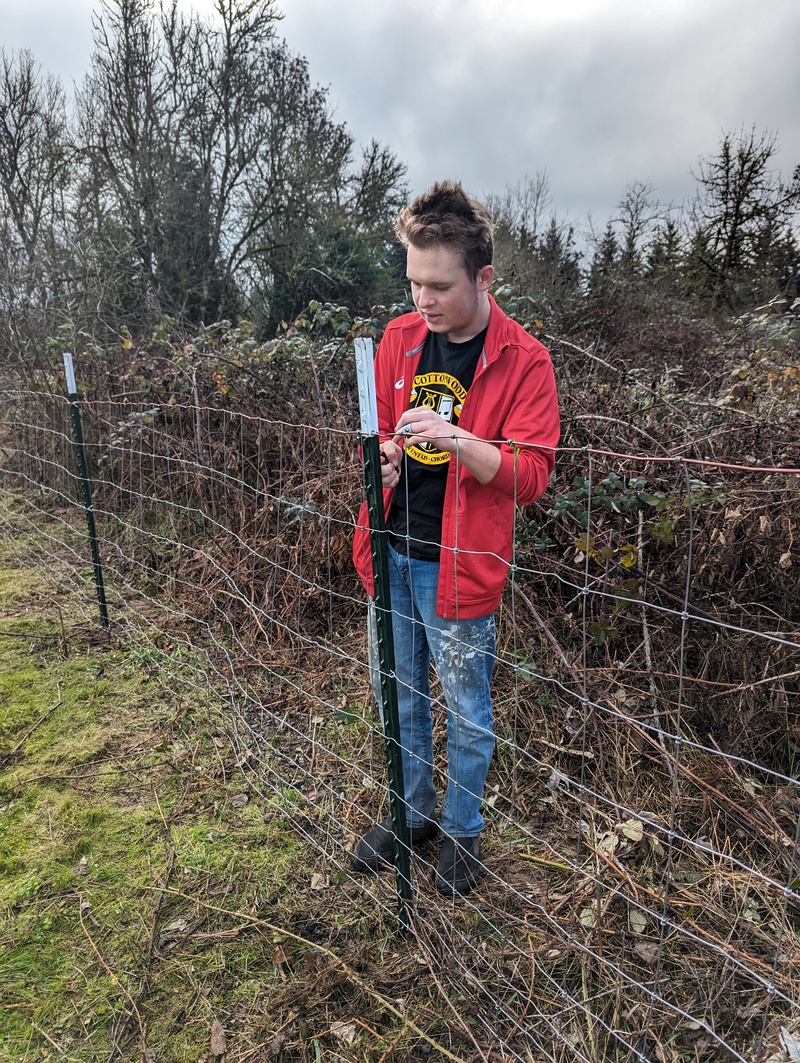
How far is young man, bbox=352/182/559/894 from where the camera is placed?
1.49 m

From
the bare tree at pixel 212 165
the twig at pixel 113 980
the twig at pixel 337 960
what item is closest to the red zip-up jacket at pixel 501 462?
the twig at pixel 337 960

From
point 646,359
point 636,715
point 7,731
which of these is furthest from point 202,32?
point 636,715

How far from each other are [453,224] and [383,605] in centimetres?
92

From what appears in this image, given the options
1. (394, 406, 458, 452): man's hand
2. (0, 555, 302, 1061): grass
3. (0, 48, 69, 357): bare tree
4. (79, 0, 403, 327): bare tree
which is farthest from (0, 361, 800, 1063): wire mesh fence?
(79, 0, 403, 327): bare tree

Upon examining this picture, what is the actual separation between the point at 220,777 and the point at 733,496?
2.22 meters

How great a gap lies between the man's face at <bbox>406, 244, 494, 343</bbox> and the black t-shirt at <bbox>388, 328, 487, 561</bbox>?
0.07 meters

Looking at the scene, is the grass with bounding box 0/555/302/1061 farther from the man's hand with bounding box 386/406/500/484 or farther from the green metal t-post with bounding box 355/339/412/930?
the man's hand with bounding box 386/406/500/484

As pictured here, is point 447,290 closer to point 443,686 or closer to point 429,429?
point 429,429

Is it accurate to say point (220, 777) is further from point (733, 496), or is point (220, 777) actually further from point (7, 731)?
point (733, 496)

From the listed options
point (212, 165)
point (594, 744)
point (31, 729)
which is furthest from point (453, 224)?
point (212, 165)

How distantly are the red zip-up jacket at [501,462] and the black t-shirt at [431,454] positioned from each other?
37 millimetres

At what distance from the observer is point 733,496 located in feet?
7.52

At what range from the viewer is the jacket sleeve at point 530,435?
1.46 meters

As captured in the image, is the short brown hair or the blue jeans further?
the blue jeans
